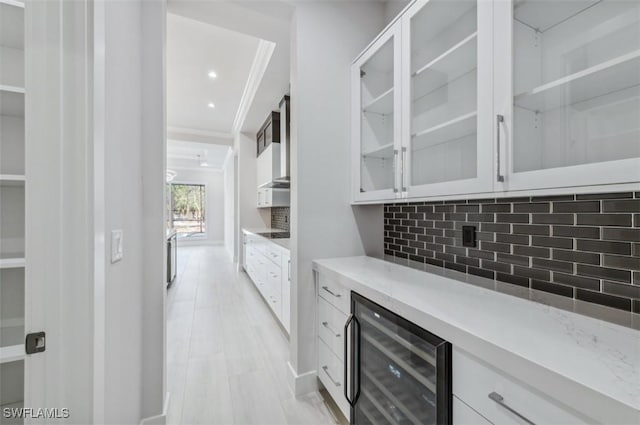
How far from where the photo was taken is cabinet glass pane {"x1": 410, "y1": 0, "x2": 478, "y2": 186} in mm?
1209

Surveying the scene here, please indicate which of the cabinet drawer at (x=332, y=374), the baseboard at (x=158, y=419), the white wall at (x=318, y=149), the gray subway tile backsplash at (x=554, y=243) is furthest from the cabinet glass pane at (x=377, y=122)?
the baseboard at (x=158, y=419)

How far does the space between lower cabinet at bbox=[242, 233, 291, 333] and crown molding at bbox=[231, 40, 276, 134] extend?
6.37 ft

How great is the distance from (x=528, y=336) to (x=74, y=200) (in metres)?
1.37

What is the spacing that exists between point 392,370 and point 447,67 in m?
1.48

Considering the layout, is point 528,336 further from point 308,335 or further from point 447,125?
point 308,335

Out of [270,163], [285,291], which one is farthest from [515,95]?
[270,163]

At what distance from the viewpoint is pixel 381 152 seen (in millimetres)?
1778

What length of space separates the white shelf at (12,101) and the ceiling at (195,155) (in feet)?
18.3

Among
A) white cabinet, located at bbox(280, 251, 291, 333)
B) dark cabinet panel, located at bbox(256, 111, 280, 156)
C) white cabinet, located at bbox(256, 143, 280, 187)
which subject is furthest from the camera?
dark cabinet panel, located at bbox(256, 111, 280, 156)

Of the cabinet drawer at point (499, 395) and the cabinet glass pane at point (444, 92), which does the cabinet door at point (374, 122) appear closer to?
the cabinet glass pane at point (444, 92)

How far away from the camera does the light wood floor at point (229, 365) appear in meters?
1.65

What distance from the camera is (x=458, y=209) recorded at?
1.52 metres

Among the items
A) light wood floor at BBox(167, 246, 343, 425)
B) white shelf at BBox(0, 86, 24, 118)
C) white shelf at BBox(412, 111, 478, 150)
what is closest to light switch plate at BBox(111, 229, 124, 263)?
white shelf at BBox(0, 86, 24, 118)

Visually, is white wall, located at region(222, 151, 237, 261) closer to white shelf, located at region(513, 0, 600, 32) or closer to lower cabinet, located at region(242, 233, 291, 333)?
lower cabinet, located at region(242, 233, 291, 333)
